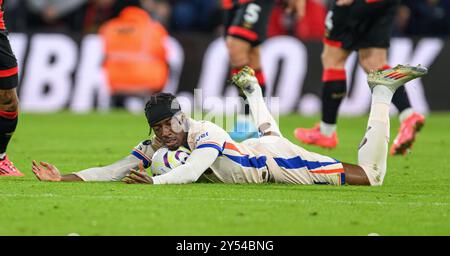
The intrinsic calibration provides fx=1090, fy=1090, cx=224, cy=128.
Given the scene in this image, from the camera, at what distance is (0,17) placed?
8.55 metres

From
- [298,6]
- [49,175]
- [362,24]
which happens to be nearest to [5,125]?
[49,175]

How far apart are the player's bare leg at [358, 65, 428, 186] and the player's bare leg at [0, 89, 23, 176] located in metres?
2.74

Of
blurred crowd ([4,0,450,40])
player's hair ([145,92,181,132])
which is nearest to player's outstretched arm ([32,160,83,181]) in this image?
player's hair ([145,92,181,132])

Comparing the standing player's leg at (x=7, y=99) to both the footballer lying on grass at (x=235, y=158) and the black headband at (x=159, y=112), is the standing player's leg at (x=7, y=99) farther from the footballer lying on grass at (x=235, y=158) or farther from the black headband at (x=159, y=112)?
the black headband at (x=159, y=112)

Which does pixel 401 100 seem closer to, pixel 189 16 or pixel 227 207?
pixel 227 207

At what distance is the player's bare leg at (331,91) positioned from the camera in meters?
11.2

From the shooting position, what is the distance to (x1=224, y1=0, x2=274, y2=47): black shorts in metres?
11.6

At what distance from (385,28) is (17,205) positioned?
17.2ft

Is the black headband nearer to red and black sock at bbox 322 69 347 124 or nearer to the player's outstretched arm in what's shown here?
the player's outstretched arm

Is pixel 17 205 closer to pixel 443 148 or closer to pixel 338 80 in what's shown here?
pixel 338 80

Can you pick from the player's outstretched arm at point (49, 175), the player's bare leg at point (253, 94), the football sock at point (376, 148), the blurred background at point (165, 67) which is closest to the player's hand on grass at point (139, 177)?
the player's outstretched arm at point (49, 175)

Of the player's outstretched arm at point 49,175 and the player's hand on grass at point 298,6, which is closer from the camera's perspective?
the player's outstretched arm at point 49,175

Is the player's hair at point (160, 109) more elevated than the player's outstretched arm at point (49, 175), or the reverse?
the player's hair at point (160, 109)
